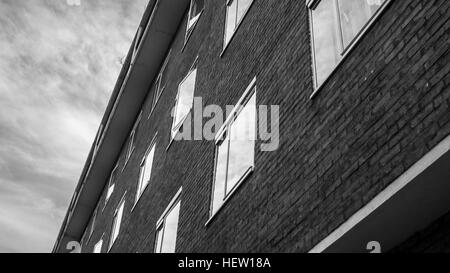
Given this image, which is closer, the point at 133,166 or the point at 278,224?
the point at 278,224

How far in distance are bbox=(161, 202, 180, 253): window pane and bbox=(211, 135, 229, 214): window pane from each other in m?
1.85

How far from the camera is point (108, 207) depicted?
66.0 feet

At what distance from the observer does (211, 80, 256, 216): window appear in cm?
838

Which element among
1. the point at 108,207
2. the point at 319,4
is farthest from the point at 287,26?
the point at 108,207

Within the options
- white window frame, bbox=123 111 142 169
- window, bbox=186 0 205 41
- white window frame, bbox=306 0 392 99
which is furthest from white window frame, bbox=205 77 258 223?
white window frame, bbox=123 111 142 169

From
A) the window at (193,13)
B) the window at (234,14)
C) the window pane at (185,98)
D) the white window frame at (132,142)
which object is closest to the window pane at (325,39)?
the window at (234,14)

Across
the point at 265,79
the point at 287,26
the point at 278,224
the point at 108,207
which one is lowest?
the point at 278,224

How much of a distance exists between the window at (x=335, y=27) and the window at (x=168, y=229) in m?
4.89

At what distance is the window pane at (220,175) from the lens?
8910 mm

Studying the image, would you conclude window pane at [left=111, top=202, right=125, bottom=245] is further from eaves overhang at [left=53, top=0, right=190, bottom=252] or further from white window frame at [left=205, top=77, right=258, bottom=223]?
white window frame at [left=205, top=77, right=258, bottom=223]

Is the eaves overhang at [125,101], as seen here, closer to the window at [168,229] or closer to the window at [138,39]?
the window at [138,39]
